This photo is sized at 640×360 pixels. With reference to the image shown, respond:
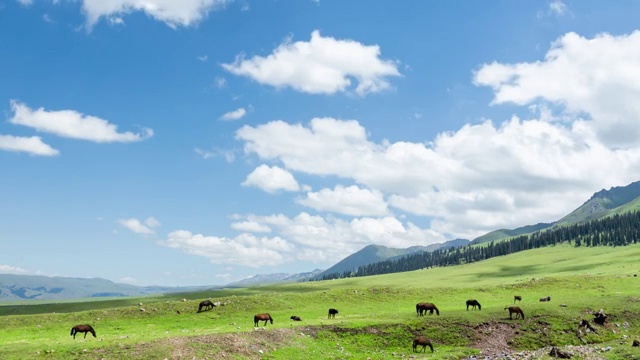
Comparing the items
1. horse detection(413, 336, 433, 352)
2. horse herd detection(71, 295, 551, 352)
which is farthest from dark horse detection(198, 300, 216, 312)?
horse detection(413, 336, 433, 352)

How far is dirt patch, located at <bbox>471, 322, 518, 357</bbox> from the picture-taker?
41594 millimetres

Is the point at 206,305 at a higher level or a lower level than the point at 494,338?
higher

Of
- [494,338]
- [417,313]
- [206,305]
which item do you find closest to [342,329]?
[417,313]

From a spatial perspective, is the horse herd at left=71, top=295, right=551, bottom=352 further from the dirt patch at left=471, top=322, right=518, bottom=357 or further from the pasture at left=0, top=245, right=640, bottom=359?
the dirt patch at left=471, top=322, right=518, bottom=357

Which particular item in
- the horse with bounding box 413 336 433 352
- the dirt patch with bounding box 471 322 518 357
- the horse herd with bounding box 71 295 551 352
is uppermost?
the horse herd with bounding box 71 295 551 352

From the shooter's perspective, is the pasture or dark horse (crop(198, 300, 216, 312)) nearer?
the pasture

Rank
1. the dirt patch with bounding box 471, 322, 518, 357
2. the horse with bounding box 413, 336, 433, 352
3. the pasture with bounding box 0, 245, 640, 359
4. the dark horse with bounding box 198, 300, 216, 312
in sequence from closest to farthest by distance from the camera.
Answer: the pasture with bounding box 0, 245, 640, 359, the horse with bounding box 413, 336, 433, 352, the dirt patch with bounding box 471, 322, 518, 357, the dark horse with bounding box 198, 300, 216, 312

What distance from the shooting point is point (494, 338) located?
44.8 metres

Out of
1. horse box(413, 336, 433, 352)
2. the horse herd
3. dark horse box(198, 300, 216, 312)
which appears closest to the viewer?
horse box(413, 336, 433, 352)

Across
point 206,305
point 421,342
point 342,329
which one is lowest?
point 421,342

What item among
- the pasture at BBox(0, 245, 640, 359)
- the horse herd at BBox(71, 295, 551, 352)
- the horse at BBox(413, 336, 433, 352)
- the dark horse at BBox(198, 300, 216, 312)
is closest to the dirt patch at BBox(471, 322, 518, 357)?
the pasture at BBox(0, 245, 640, 359)

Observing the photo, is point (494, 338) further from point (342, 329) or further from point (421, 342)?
point (342, 329)

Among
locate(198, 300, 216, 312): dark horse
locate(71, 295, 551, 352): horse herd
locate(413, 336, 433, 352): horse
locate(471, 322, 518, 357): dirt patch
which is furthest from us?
locate(198, 300, 216, 312): dark horse

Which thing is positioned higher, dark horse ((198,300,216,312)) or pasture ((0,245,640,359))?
dark horse ((198,300,216,312))
